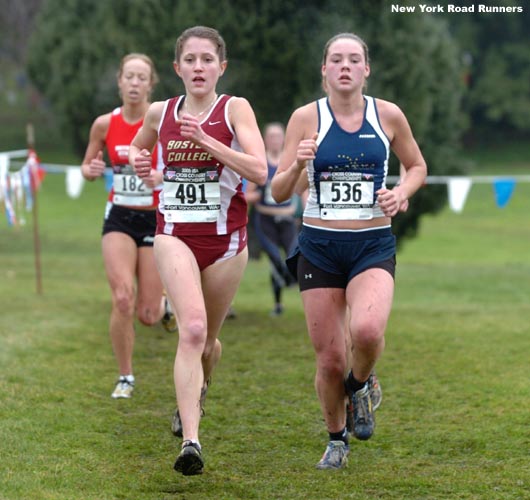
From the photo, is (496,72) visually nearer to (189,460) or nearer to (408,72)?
(408,72)

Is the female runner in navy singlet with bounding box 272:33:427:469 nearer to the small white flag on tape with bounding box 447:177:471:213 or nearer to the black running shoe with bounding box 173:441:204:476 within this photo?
the black running shoe with bounding box 173:441:204:476

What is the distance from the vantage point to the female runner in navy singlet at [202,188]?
5855 millimetres

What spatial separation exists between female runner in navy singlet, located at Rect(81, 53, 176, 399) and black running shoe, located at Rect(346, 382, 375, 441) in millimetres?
2385

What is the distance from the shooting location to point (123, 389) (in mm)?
8156

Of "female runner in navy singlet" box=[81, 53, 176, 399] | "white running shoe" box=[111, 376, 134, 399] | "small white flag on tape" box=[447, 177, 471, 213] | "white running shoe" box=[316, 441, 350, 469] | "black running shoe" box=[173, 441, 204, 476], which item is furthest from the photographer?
"small white flag on tape" box=[447, 177, 471, 213]

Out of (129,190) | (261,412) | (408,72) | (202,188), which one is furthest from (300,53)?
(202,188)

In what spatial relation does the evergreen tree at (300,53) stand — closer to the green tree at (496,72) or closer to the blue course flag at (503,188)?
the blue course flag at (503,188)

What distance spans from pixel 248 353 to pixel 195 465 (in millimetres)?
4985

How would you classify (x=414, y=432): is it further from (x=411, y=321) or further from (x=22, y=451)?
(x=411, y=321)

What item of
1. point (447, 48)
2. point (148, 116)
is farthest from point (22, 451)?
point (447, 48)

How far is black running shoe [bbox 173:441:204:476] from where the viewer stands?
17.8ft

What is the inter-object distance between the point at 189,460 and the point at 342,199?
1.53 m

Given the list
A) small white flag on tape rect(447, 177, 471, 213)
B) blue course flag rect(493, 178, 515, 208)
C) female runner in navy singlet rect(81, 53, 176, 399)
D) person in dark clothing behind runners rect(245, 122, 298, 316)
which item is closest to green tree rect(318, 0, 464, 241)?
small white flag on tape rect(447, 177, 471, 213)

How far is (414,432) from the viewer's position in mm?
7070
